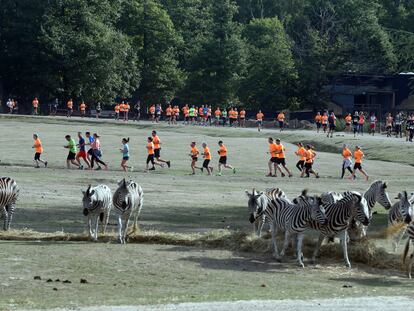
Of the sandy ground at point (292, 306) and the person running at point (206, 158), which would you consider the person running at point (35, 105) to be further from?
the sandy ground at point (292, 306)

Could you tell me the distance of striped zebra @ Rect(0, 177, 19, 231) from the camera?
26.9 meters

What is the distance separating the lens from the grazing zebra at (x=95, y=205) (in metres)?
25.1

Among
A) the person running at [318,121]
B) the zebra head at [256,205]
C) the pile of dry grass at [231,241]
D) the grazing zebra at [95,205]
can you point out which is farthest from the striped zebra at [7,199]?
the person running at [318,121]

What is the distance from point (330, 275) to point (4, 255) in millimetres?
7099

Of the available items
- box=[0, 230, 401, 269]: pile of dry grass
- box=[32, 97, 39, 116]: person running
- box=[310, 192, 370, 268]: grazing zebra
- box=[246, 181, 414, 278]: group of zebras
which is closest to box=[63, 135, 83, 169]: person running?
box=[0, 230, 401, 269]: pile of dry grass

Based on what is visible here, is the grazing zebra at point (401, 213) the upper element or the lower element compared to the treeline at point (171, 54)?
lower

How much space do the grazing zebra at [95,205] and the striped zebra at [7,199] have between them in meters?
2.41

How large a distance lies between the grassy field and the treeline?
129 ft

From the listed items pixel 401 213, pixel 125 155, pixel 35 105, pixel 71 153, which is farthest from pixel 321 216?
pixel 35 105

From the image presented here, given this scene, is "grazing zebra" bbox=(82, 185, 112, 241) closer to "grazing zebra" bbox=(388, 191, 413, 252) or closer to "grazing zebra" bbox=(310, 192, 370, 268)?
"grazing zebra" bbox=(310, 192, 370, 268)

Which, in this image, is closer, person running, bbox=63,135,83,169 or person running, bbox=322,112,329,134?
person running, bbox=63,135,83,169

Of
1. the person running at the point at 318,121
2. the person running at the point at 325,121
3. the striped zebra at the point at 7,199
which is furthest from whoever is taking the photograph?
the person running at the point at 318,121

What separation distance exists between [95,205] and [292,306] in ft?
29.4

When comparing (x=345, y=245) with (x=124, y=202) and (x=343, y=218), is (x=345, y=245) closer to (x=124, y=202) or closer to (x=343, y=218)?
(x=343, y=218)
